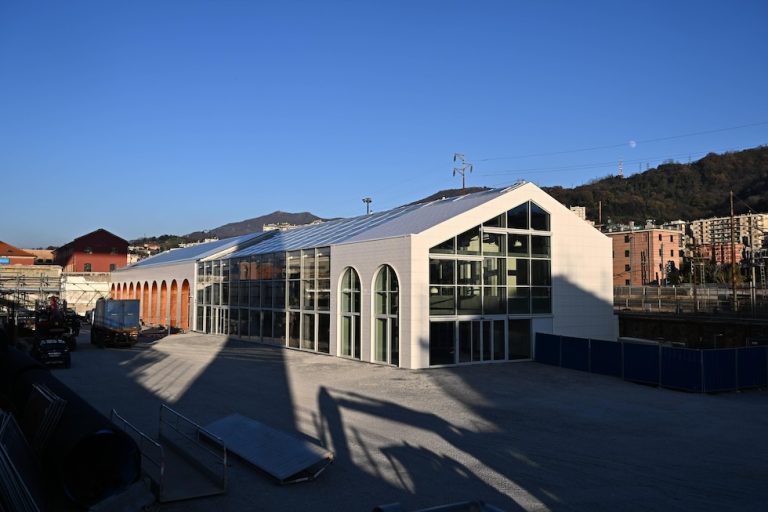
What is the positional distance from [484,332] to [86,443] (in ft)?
59.5

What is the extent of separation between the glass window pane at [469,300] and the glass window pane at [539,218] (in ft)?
14.4

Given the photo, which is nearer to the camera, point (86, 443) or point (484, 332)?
point (86, 443)

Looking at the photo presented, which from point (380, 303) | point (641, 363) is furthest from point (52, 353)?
point (641, 363)

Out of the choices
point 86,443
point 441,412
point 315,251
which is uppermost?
point 315,251

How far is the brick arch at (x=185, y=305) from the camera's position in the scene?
139ft

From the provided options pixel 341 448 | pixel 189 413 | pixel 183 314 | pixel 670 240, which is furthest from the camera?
pixel 670 240

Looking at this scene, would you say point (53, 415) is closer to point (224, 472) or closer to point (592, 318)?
point (224, 472)

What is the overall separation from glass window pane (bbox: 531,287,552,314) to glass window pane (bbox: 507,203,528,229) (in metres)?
2.85

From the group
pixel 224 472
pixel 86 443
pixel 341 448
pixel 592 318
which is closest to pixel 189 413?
pixel 341 448

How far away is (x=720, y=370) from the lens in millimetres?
18750

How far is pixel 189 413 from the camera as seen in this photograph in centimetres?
1434

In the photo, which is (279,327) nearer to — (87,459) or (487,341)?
(487,341)

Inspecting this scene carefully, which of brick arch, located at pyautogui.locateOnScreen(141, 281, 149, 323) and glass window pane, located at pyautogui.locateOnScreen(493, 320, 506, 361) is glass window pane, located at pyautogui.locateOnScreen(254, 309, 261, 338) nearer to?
glass window pane, located at pyautogui.locateOnScreen(493, 320, 506, 361)

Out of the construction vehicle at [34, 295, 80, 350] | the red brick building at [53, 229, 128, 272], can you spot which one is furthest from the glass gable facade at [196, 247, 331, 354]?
the red brick building at [53, 229, 128, 272]
